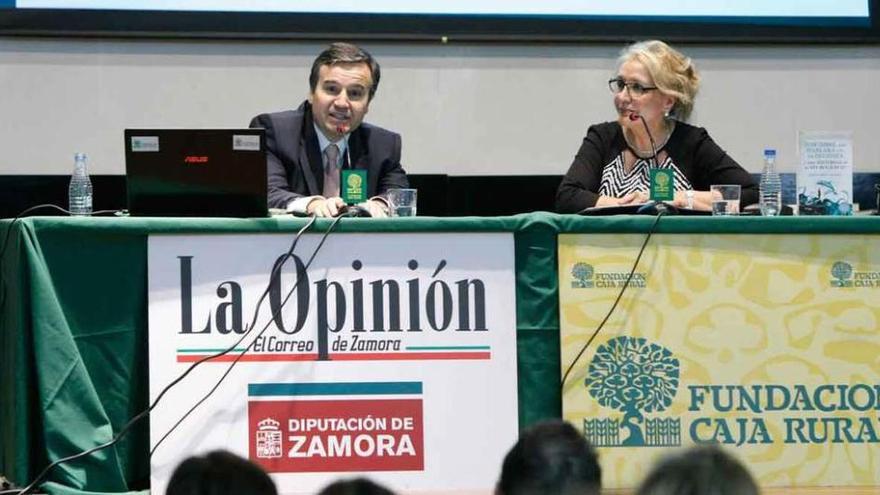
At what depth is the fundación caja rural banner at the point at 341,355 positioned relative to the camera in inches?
159

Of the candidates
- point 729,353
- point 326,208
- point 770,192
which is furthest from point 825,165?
point 326,208

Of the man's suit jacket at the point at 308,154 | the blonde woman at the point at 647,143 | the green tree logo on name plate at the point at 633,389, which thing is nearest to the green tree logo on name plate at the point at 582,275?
the green tree logo on name plate at the point at 633,389

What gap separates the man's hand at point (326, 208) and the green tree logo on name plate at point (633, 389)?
0.85 meters

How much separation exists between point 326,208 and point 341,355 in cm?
47

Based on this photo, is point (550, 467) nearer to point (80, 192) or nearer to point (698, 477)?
point (698, 477)

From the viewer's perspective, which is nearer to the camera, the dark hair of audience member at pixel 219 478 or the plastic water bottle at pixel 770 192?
the dark hair of audience member at pixel 219 478

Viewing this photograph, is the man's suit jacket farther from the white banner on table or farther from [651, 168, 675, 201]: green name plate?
the white banner on table

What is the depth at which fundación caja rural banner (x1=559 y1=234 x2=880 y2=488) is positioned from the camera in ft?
13.6

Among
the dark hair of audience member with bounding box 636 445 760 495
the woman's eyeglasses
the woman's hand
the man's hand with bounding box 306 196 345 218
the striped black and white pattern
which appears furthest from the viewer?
the woman's eyeglasses

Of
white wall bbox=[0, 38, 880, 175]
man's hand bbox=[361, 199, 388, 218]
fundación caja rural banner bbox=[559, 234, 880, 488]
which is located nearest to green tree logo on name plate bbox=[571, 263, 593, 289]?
fundación caja rural banner bbox=[559, 234, 880, 488]

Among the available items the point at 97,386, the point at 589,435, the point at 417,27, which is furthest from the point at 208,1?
the point at 589,435

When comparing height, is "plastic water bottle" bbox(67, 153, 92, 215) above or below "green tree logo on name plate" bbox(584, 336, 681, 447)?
above

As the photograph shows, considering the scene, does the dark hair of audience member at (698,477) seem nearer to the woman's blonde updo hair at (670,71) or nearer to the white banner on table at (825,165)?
the white banner on table at (825,165)

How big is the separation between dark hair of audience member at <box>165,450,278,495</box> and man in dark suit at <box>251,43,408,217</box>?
313 cm
